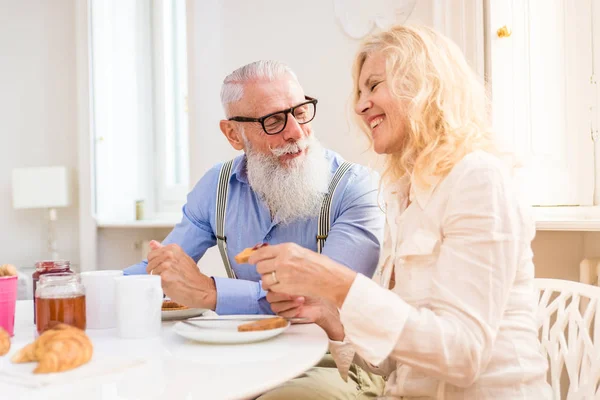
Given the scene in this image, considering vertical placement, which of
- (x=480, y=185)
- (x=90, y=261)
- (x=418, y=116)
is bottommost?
(x=90, y=261)

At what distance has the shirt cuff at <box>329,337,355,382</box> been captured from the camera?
1699 mm

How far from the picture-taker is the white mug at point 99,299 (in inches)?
60.9

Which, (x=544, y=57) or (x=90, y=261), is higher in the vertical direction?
(x=544, y=57)

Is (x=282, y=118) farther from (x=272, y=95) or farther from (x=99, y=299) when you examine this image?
(x=99, y=299)

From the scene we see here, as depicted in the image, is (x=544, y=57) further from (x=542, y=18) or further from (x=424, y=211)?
(x=424, y=211)

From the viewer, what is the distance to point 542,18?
2818mm

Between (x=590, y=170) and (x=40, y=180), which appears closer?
(x=590, y=170)

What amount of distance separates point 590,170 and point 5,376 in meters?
2.40

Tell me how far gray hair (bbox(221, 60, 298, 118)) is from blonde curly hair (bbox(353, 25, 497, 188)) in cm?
69

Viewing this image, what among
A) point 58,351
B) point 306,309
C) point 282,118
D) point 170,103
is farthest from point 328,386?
point 170,103

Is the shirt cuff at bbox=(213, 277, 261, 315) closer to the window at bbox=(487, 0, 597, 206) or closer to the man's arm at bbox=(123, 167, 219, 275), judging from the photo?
the man's arm at bbox=(123, 167, 219, 275)

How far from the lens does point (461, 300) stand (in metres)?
1.25

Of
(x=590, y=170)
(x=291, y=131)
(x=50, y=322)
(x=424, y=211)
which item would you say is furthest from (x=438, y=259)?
(x=590, y=170)

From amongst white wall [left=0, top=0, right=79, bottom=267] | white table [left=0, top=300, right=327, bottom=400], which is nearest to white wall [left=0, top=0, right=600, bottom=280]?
white wall [left=0, top=0, right=79, bottom=267]
